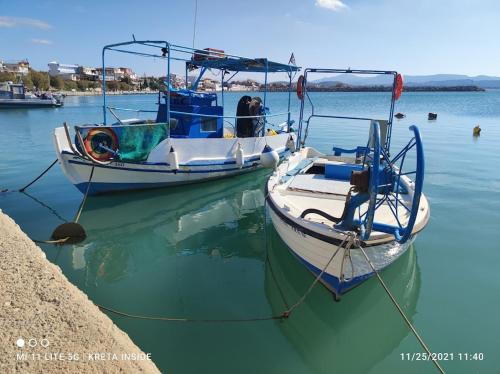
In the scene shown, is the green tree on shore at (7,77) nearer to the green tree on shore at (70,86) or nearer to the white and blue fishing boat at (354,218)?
the green tree on shore at (70,86)

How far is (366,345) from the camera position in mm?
4660

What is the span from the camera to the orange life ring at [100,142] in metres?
9.13

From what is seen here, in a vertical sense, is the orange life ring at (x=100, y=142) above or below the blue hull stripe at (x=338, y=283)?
above

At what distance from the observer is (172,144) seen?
10344 millimetres

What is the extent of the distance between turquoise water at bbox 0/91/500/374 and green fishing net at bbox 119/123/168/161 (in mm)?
1350

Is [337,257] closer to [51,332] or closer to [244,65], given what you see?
[51,332]

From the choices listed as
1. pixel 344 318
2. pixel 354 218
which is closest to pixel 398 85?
pixel 354 218

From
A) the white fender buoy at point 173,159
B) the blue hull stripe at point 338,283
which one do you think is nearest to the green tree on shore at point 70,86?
the white fender buoy at point 173,159

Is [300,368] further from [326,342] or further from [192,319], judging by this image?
[192,319]

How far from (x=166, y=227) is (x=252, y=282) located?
3.38 metres

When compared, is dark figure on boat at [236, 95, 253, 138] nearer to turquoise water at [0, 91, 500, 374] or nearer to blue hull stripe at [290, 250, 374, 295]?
turquoise water at [0, 91, 500, 374]

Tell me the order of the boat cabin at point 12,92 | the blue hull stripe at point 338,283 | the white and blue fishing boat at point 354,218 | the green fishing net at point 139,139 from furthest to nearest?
the boat cabin at point 12,92 < the green fishing net at point 139,139 < the blue hull stripe at point 338,283 < the white and blue fishing boat at point 354,218

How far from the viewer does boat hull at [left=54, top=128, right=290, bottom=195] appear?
937cm

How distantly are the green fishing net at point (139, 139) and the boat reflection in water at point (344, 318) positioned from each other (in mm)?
5454
